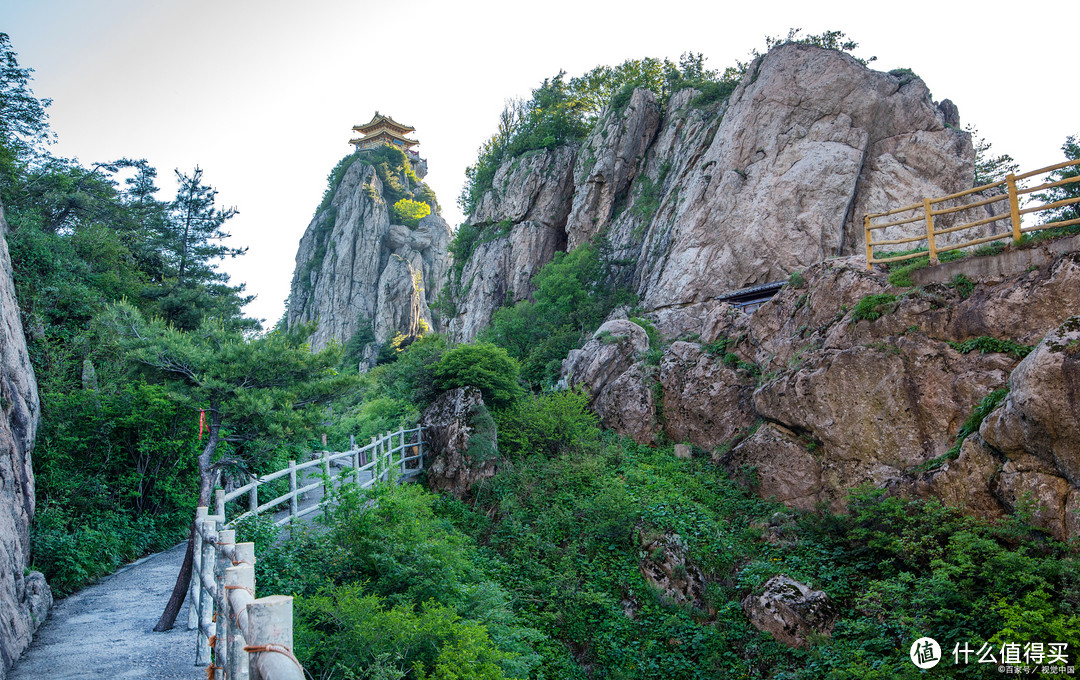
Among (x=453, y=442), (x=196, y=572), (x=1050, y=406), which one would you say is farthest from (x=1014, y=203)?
(x=196, y=572)

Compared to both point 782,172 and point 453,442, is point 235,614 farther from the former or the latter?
point 782,172

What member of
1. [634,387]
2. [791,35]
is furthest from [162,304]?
[791,35]

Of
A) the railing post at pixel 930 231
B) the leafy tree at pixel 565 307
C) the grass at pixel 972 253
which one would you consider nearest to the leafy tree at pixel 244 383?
the grass at pixel 972 253

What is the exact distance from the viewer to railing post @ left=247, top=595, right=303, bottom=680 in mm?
3043

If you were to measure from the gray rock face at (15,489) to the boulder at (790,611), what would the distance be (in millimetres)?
10257

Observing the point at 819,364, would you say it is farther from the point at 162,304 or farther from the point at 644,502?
the point at 162,304

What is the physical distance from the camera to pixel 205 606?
22.0 feet

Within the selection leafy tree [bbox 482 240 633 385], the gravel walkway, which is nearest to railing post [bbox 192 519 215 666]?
the gravel walkway

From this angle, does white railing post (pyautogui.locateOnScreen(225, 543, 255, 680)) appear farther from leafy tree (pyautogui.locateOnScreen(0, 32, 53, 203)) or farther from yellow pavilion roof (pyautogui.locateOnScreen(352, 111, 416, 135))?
yellow pavilion roof (pyautogui.locateOnScreen(352, 111, 416, 135))

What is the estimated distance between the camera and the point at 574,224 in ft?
109

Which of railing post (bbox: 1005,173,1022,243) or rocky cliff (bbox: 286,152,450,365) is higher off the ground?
rocky cliff (bbox: 286,152,450,365)

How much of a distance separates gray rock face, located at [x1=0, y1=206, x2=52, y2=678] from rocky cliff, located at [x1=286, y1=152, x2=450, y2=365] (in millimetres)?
39349

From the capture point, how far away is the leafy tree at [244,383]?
10625 mm

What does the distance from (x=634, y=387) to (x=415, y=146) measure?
5583 cm
